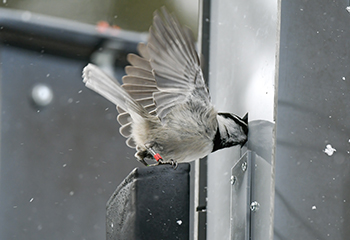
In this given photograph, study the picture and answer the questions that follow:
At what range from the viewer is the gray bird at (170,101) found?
108 cm

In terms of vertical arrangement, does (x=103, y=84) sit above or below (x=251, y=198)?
above

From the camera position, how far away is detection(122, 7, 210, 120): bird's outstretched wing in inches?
42.0

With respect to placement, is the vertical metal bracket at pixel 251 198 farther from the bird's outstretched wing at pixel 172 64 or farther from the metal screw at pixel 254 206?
the bird's outstretched wing at pixel 172 64

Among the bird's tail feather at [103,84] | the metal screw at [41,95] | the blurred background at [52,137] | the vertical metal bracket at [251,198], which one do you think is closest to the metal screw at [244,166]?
the vertical metal bracket at [251,198]

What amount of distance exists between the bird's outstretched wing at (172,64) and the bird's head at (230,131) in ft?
0.24

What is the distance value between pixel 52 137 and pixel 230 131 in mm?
1797

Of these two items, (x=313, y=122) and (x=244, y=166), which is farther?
(x=244, y=166)

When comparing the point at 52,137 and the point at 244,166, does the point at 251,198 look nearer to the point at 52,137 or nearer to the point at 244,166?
the point at 244,166

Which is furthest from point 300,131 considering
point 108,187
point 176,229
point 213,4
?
point 108,187

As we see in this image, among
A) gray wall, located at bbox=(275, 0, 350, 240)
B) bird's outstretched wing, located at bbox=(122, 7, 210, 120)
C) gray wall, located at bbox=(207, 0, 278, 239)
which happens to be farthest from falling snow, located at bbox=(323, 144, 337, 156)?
bird's outstretched wing, located at bbox=(122, 7, 210, 120)

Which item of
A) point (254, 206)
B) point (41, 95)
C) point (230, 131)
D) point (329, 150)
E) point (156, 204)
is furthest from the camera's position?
point (41, 95)

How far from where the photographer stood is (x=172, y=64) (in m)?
1.11

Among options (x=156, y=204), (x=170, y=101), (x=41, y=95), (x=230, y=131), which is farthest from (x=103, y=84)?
(x=41, y=95)

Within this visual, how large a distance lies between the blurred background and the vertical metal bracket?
1.69 metres
